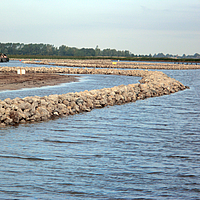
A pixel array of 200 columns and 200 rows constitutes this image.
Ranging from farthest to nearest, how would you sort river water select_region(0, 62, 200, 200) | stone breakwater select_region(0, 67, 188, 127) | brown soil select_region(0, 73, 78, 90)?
1. brown soil select_region(0, 73, 78, 90)
2. stone breakwater select_region(0, 67, 188, 127)
3. river water select_region(0, 62, 200, 200)

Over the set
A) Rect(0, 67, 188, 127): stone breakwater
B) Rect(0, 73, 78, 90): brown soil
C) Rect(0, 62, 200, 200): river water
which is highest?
Rect(0, 73, 78, 90): brown soil

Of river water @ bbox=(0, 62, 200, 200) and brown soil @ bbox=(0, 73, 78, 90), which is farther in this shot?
brown soil @ bbox=(0, 73, 78, 90)

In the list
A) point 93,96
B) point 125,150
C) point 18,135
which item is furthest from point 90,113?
point 125,150

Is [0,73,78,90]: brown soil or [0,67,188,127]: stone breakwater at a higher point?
[0,73,78,90]: brown soil

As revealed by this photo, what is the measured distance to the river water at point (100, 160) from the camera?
21.4 feet

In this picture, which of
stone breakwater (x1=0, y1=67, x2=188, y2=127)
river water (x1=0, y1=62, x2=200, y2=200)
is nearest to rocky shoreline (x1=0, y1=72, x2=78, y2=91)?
stone breakwater (x1=0, y1=67, x2=188, y2=127)

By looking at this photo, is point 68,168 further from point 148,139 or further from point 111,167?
point 148,139

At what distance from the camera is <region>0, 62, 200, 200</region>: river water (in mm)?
6516

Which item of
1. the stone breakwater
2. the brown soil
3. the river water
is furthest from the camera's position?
the brown soil

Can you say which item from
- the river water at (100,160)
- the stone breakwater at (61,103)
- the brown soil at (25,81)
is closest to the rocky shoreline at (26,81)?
the brown soil at (25,81)

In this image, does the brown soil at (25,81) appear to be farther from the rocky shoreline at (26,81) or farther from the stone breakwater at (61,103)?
the stone breakwater at (61,103)

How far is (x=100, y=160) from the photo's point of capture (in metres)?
8.47

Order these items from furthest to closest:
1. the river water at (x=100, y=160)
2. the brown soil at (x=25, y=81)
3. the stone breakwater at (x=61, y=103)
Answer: the brown soil at (x=25, y=81) → the stone breakwater at (x=61, y=103) → the river water at (x=100, y=160)

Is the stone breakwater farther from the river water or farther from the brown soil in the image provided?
the brown soil
